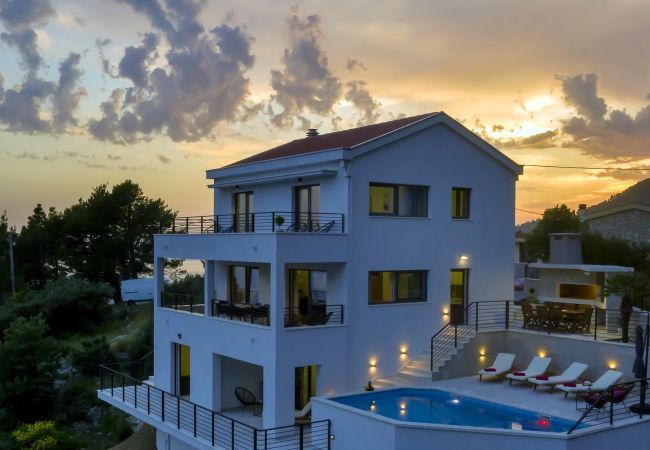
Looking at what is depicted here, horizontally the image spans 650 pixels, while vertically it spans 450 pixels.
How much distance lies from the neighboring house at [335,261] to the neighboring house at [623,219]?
77.6ft

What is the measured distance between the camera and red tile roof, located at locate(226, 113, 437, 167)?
77.0 ft

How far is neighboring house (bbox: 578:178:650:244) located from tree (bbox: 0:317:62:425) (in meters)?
35.8

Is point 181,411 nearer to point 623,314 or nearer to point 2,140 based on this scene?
point 623,314

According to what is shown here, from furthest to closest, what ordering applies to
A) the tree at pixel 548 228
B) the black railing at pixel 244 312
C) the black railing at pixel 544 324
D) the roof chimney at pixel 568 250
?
1. the tree at pixel 548 228
2. the roof chimney at pixel 568 250
3. the black railing at pixel 544 324
4. the black railing at pixel 244 312

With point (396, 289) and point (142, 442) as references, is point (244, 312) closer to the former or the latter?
point (396, 289)

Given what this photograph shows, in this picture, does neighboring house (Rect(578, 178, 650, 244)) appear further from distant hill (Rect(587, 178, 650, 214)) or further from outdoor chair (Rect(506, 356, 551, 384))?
outdoor chair (Rect(506, 356, 551, 384))

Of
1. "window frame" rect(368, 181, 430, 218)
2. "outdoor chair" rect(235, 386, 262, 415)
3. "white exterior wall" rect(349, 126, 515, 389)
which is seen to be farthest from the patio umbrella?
"outdoor chair" rect(235, 386, 262, 415)

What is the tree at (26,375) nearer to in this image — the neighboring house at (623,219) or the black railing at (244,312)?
the black railing at (244,312)

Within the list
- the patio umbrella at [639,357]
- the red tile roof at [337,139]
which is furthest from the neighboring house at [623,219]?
the patio umbrella at [639,357]

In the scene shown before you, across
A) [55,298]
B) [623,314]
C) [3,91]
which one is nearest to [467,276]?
[623,314]

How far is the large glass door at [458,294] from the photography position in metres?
24.3

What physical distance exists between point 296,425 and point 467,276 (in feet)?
29.1

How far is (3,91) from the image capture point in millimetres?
31719

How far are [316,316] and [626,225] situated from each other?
108 ft
